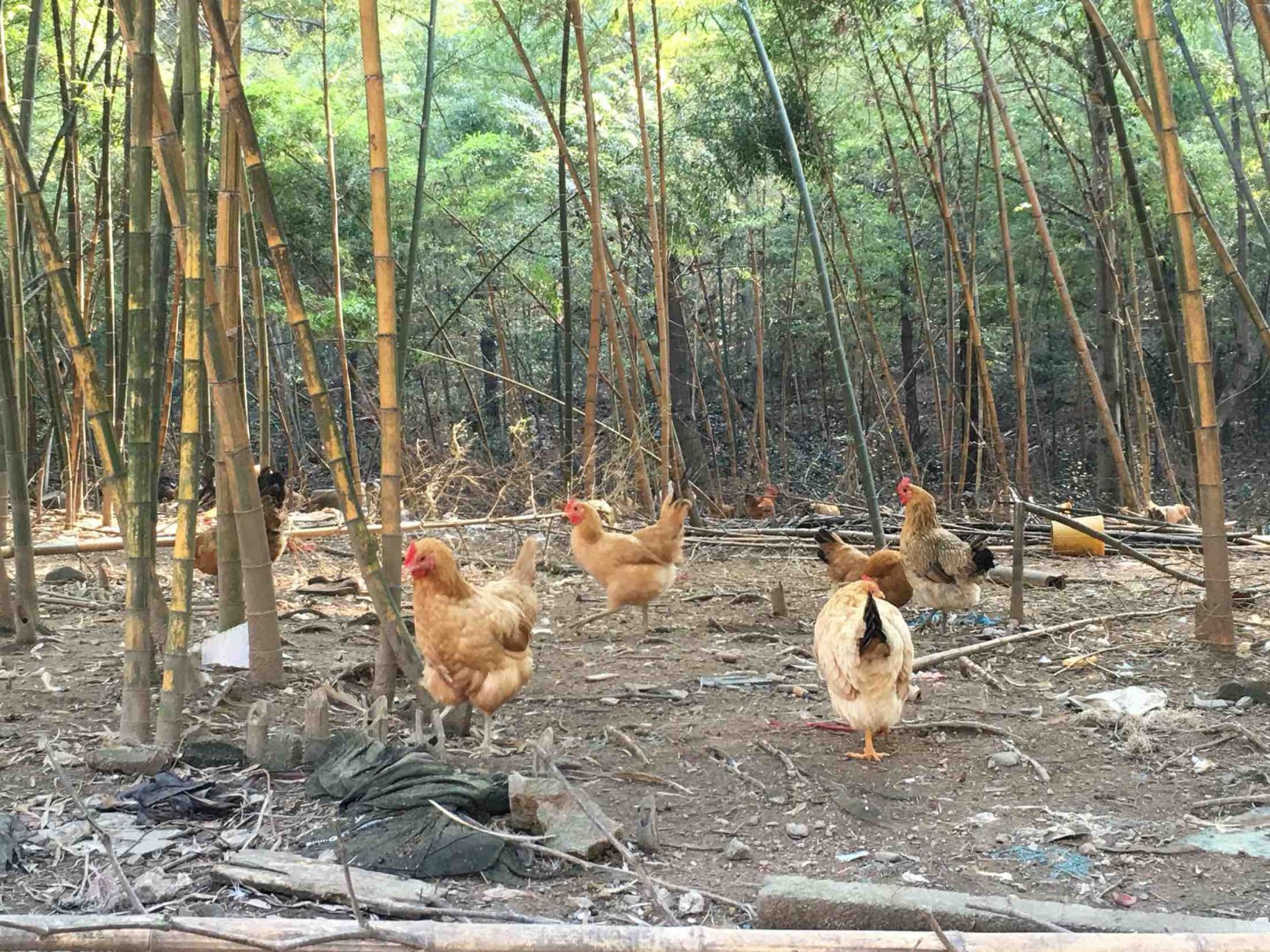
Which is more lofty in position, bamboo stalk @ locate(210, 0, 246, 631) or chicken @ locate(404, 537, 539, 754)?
bamboo stalk @ locate(210, 0, 246, 631)

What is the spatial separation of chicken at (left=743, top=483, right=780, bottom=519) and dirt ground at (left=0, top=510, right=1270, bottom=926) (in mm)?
3578

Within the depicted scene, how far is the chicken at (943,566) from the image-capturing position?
5047 millimetres

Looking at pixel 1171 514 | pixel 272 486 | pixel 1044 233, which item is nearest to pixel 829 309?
pixel 1044 233

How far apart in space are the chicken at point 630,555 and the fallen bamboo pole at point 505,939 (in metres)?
3.47

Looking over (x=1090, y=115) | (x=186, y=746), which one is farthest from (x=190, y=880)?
(x=1090, y=115)

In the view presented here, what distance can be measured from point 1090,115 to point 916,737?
24.2 ft

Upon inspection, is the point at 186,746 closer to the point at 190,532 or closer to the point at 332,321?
Answer: the point at 190,532

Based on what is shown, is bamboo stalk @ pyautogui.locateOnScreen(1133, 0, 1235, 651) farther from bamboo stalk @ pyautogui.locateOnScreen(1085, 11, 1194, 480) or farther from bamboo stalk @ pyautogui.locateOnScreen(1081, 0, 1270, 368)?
bamboo stalk @ pyautogui.locateOnScreen(1081, 0, 1270, 368)

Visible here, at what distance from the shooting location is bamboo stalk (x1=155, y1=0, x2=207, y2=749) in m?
2.92

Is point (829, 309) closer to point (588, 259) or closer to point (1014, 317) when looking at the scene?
point (1014, 317)

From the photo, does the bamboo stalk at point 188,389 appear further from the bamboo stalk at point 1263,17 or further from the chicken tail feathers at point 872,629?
the bamboo stalk at point 1263,17

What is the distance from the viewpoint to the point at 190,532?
3.16 m

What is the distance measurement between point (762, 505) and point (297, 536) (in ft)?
13.7

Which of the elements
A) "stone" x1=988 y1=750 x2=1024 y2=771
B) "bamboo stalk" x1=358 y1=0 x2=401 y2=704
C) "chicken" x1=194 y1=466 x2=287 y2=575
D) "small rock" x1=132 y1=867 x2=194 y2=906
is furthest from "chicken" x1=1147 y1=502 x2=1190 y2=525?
"small rock" x1=132 y1=867 x2=194 y2=906
